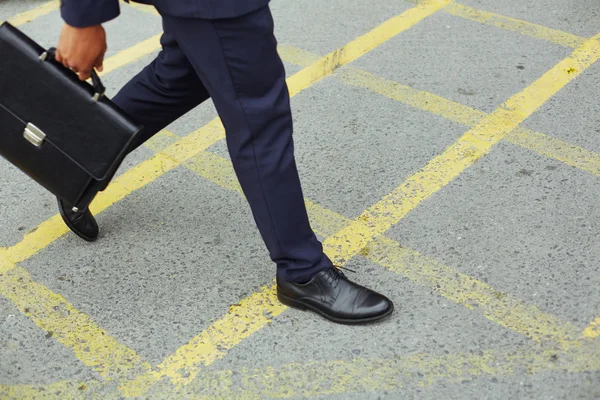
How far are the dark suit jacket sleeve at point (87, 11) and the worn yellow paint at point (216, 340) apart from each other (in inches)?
40.4

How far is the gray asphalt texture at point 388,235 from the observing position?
2.43 m

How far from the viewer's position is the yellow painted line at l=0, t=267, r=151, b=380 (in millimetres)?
2439

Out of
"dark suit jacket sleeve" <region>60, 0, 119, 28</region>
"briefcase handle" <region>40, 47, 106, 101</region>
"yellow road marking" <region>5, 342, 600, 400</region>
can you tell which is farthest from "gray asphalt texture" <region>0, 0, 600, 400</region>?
"dark suit jacket sleeve" <region>60, 0, 119, 28</region>

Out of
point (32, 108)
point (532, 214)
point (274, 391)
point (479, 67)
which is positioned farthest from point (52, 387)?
point (479, 67)

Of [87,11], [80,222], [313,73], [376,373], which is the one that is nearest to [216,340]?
[376,373]

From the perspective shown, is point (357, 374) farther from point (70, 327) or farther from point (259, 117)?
point (70, 327)

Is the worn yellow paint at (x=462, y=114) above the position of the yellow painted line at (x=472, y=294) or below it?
below

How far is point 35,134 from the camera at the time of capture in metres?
2.49

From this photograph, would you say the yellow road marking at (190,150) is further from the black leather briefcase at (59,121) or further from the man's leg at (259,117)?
the black leather briefcase at (59,121)

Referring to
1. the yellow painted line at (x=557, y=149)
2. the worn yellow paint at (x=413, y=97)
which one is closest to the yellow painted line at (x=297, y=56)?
the worn yellow paint at (x=413, y=97)

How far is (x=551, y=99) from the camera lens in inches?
144

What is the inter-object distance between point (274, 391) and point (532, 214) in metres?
1.25

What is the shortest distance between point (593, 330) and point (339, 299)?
0.79 metres

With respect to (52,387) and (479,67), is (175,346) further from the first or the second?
(479,67)
